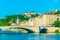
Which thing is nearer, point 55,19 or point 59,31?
point 59,31

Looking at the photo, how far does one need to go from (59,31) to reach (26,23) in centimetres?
2212

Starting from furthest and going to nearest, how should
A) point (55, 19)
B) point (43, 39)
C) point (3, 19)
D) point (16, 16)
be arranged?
point (16, 16) → point (3, 19) → point (55, 19) → point (43, 39)

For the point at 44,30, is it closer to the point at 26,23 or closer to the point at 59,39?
the point at 59,39

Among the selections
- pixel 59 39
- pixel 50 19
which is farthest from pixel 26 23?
pixel 59 39

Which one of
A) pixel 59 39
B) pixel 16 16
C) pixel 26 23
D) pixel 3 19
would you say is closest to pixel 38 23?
pixel 26 23

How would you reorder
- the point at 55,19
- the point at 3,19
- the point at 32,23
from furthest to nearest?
the point at 3,19 → the point at 32,23 → the point at 55,19

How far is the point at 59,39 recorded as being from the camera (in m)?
42.0

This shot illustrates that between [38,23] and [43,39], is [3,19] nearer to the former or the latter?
[38,23]

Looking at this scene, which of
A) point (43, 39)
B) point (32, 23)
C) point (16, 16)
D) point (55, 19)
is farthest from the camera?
point (16, 16)

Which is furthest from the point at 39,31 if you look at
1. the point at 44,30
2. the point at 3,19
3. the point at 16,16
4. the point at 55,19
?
the point at 16,16

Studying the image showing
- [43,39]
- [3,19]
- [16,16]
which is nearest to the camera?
[43,39]

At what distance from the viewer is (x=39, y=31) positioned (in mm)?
56469

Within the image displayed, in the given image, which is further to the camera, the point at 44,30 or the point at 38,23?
the point at 38,23

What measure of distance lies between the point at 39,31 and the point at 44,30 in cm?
93
